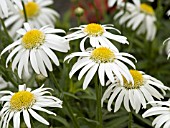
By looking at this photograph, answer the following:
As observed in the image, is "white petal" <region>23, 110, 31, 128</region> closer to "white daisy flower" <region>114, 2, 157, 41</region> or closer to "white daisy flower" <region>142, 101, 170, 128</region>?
"white daisy flower" <region>142, 101, 170, 128</region>

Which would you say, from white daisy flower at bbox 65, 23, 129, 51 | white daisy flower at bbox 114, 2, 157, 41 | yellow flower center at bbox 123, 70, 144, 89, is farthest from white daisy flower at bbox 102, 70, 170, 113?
white daisy flower at bbox 114, 2, 157, 41

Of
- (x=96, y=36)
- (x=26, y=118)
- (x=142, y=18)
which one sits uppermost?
(x=96, y=36)

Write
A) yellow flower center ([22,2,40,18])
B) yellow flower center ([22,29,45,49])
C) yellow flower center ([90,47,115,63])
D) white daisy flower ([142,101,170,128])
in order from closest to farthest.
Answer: white daisy flower ([142,101,170,128]) < yellow flower center ([90,47,115,63]) < yellow flower center ([22,29,45,49]) < yellow flower center ([22,2,40,18])

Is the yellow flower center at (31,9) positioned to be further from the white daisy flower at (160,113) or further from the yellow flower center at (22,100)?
the white daisy flower at (160,113)

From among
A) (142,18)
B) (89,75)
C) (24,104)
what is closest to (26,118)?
(24,104)

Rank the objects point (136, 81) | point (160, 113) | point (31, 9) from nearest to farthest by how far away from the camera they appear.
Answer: point (160, 113)
point (136, 81)
point (31, 9)

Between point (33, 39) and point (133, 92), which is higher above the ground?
point (33, 39)

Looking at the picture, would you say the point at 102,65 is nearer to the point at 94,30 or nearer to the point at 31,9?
the point at 94,30
